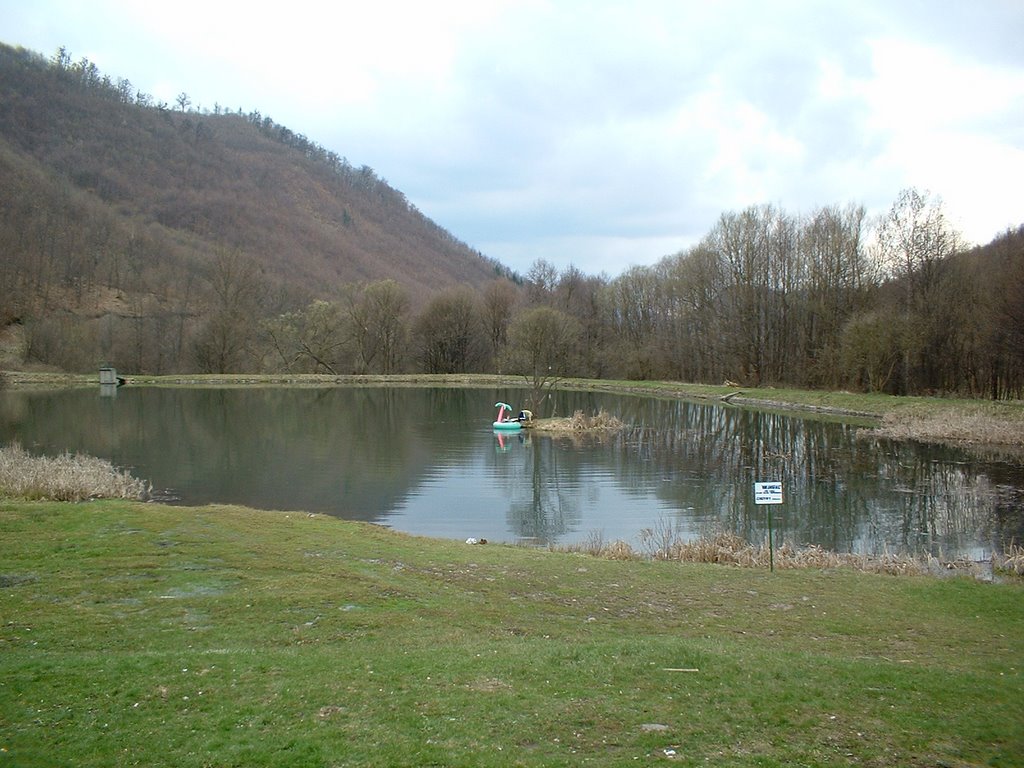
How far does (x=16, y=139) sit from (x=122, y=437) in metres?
161

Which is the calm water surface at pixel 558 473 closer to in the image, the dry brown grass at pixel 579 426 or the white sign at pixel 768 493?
the dry brown grass at pixel 579 426

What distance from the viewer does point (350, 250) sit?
188 m

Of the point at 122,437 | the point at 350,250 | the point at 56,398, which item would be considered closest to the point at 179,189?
the point at 350,250

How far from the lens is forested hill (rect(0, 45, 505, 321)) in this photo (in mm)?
109125

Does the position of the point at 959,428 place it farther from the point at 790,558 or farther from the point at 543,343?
the point at 543,343

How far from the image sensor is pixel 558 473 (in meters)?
26.8

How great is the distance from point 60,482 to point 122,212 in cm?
14956

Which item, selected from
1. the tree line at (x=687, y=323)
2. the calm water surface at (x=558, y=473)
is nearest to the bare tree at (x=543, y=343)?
the tree line at (x=687, y=323)

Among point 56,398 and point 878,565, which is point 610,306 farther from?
point 878,565

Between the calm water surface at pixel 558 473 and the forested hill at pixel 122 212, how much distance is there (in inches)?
2468

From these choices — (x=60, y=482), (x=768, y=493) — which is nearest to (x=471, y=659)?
(x=768, y=493)

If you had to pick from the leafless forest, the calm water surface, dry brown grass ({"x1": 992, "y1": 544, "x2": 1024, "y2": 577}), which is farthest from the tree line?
dry brown grass ({"x1": 992, "y1": 544, "x2": 1024, "y2": 577})

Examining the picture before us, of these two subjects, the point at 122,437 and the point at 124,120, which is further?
the point at 124,120

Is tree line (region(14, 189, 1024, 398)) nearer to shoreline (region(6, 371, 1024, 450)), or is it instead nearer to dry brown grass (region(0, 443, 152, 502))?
shoreline (region(6, 371, 1024, 450))
